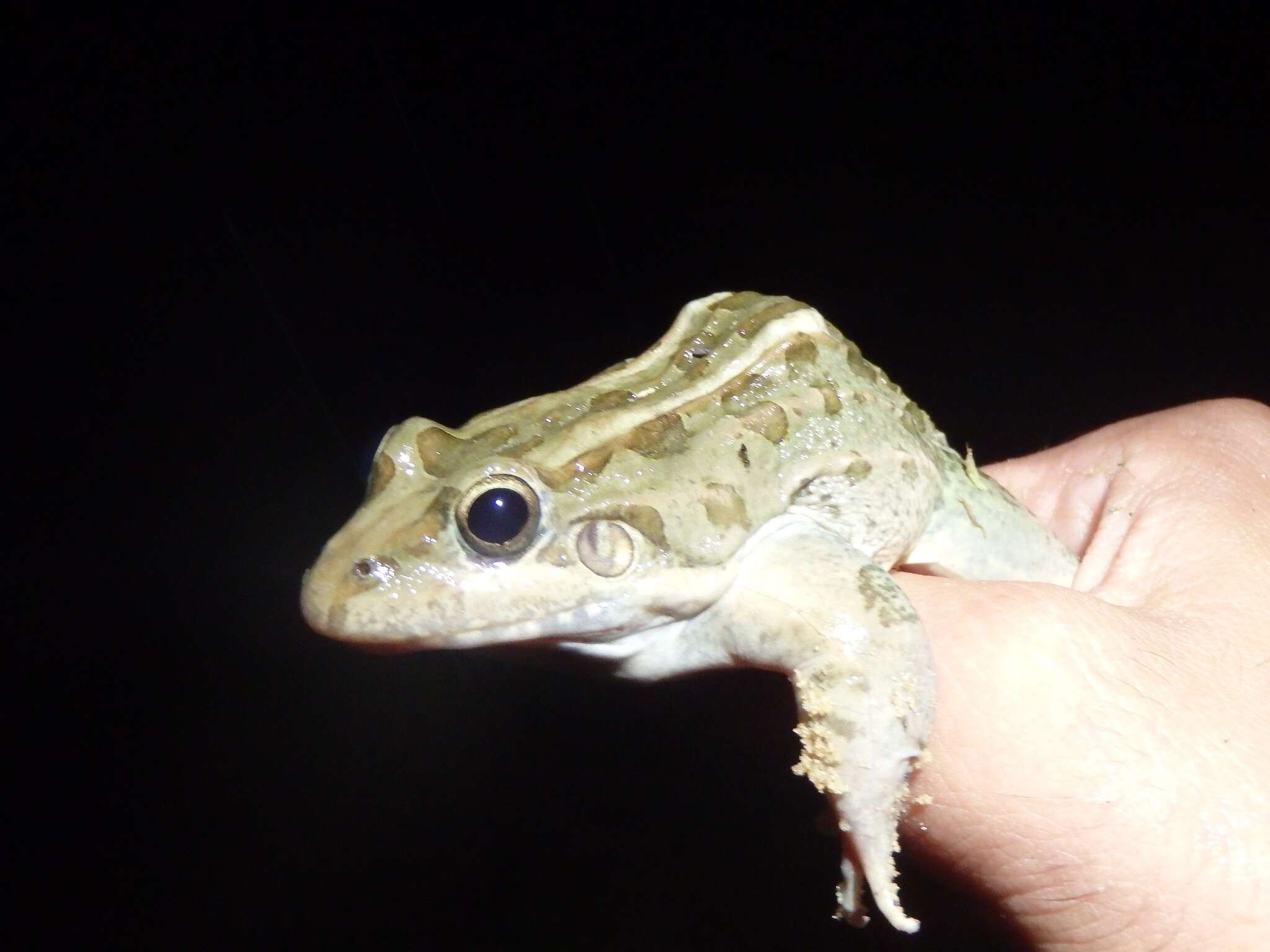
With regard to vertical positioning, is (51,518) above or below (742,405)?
above

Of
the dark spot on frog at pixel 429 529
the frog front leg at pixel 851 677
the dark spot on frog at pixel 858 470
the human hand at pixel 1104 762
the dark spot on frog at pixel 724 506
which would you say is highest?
the dark spot on frog at pixel 429 529

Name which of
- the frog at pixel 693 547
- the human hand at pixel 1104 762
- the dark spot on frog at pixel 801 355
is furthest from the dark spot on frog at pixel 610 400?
the human hand at pixel 1104 762

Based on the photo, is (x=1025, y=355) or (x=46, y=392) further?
(x=1025, y=355)

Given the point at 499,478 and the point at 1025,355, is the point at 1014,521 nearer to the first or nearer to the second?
the point at 499,478

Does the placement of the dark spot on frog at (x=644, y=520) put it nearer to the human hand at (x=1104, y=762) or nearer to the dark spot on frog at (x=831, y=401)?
the dark spot on frog at (x=831, y=401)

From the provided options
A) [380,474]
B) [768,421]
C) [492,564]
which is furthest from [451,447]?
[768,421]

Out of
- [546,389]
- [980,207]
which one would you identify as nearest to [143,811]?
[546,389]

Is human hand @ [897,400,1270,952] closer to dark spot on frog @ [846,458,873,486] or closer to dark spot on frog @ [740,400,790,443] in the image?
dark spot on frog @ [846,458,873,486]
